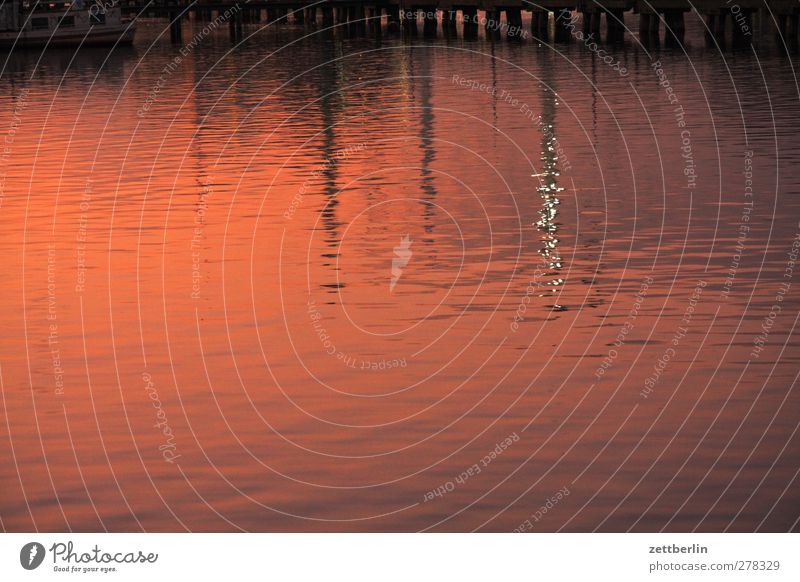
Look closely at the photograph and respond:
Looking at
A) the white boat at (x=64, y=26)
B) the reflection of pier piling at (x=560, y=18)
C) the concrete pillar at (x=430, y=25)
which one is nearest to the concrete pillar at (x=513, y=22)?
the reflection of pier piling at (x=560, y=18)

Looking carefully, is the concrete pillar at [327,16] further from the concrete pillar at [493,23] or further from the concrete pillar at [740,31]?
the concrete pillar at [740,31]

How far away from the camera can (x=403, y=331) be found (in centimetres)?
2156

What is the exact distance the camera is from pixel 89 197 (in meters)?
35.1

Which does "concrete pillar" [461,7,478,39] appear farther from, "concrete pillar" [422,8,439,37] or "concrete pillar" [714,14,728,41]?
"concrete pillar" [714,14,728,41]

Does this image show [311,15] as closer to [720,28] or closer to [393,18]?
[393,18]

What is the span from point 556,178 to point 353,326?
577 inches

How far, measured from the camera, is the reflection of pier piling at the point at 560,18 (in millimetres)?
89438

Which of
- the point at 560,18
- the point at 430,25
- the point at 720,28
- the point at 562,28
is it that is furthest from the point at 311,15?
the point at 720,28

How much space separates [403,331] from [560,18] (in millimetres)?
116191

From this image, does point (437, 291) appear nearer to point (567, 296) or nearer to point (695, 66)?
point (567, 296)

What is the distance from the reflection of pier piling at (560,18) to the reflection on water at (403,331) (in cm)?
3501

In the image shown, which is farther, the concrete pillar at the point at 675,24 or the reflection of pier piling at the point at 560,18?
the concrete pillar at the point at 675,24

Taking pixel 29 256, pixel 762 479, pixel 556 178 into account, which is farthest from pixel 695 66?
pixel 762 479

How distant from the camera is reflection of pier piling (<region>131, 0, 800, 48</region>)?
293 ft
